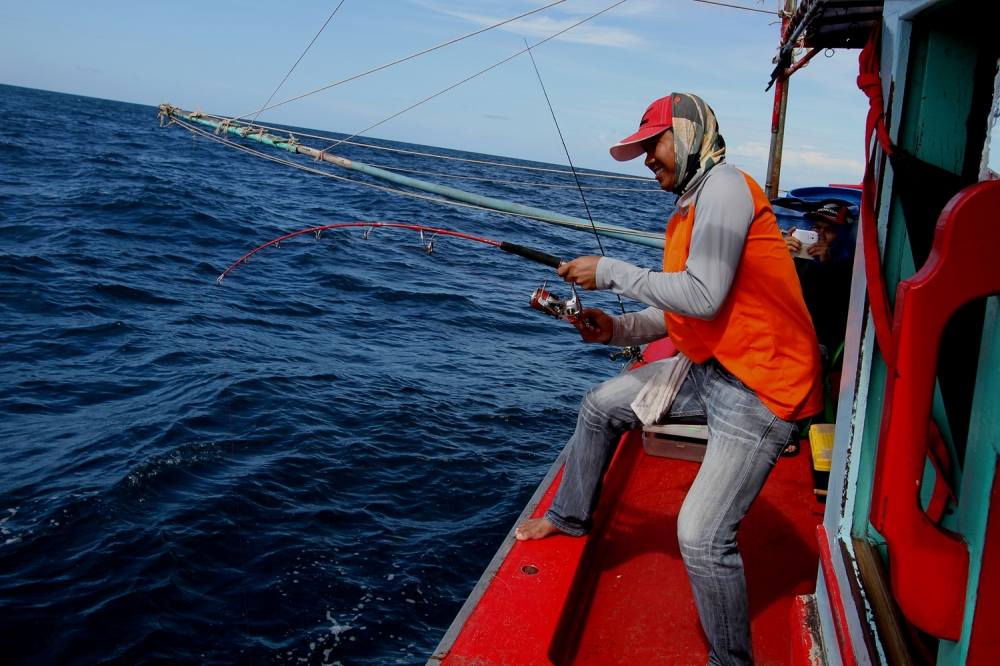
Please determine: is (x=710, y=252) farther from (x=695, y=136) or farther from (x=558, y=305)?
(x=558, y=305)

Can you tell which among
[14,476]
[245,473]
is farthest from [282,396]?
[14,476]

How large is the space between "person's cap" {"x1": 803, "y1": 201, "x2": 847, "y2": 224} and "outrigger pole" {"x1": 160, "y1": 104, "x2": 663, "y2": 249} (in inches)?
60.4

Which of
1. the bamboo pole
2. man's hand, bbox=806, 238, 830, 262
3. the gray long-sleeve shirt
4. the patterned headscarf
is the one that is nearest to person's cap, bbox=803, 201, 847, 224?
man's hand, bbox=806, 238, 830, 262

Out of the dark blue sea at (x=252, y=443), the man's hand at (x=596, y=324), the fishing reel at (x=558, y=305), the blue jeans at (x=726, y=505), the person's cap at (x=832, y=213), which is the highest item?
the person's cap at (x=832, y=213)

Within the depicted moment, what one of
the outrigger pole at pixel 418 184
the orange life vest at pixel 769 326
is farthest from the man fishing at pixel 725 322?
the outrigger pole at pixel 418 184

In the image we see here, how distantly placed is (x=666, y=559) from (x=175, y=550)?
2.94 m

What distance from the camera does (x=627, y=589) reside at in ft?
11.0

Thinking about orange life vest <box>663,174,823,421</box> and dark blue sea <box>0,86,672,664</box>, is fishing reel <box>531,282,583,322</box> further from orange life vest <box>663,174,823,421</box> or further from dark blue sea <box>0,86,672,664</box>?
dark blue sea <box>0,86,672,664</box>

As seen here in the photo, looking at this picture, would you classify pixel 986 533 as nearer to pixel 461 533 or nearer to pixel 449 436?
pixel 461 533

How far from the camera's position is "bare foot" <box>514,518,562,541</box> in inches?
132

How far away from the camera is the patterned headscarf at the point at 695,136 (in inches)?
102

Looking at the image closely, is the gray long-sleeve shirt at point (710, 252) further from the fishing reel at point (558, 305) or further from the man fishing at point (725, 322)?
the fishing reel at point (558, 305)

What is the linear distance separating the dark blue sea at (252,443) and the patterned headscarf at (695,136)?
9.35 feet

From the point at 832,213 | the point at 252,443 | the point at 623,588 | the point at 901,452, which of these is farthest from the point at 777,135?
the point at 901,452
